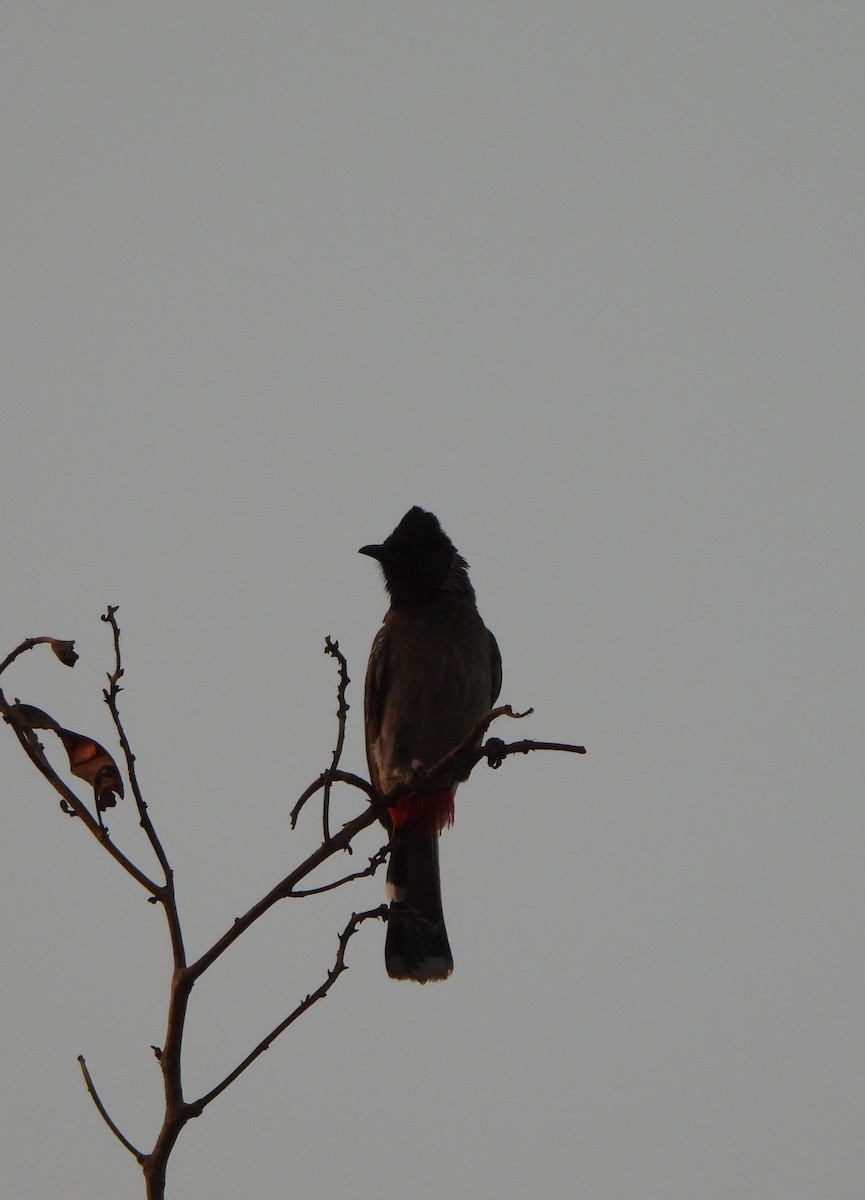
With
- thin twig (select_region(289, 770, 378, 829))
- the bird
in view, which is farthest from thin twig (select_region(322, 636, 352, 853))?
the bird

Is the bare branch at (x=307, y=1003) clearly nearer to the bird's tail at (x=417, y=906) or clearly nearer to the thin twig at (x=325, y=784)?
the thin twig at (x=325, y=784)

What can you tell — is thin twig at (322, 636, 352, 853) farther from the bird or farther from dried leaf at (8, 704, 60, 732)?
the bird

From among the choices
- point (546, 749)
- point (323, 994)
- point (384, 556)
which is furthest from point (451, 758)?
point (384, 556)

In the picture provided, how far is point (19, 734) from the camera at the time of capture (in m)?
2.33

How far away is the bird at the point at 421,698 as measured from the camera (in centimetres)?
536

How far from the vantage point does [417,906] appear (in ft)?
18.0

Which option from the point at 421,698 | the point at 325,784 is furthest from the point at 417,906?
the point at 325,784

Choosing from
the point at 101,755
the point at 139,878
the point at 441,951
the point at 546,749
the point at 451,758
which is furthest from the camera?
the point at 441,951

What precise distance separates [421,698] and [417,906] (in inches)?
34.8

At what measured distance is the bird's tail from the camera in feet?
17.4

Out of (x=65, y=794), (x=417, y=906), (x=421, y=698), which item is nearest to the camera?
(x=65, y=794)

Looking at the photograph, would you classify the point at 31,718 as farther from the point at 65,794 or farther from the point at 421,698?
the point at 421,698

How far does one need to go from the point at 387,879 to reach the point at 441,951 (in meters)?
0.44

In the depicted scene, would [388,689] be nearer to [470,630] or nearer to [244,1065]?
[470,630]
